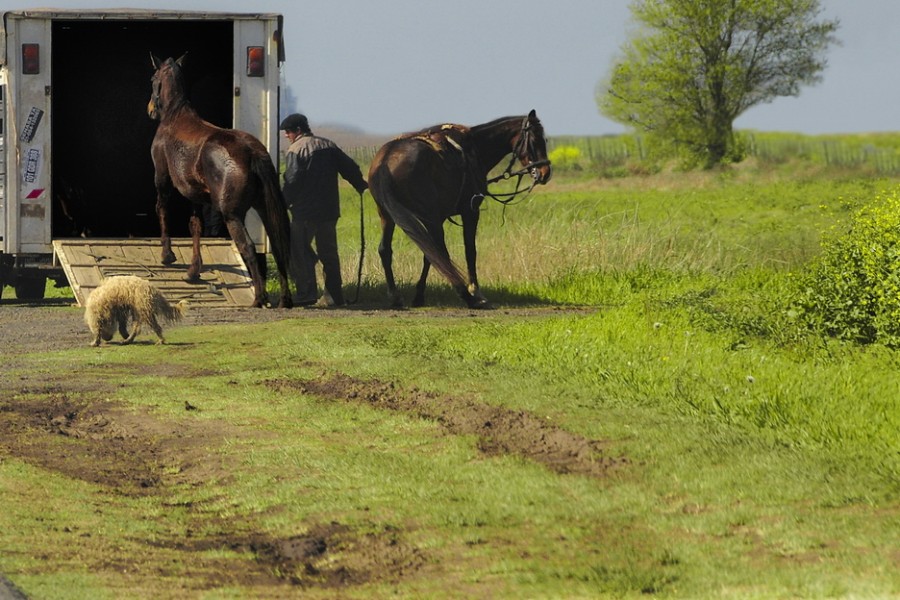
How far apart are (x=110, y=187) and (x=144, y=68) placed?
1.89 metres

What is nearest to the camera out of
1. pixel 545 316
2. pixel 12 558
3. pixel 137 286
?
pixel 12 558

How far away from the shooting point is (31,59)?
1733 cm

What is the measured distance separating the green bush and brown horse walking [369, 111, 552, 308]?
18.4 ft

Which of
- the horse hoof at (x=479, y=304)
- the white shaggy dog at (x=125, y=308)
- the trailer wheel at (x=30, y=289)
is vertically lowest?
the trailer wheel at (x=30, y=289)

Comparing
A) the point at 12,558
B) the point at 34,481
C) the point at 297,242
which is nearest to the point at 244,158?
the point at 297,242

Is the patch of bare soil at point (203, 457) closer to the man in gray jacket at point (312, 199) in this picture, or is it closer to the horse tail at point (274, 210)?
the horse tail at point (274, 210)

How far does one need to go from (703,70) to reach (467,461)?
232 feet

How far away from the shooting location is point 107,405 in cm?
1017

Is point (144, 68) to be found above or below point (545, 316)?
above

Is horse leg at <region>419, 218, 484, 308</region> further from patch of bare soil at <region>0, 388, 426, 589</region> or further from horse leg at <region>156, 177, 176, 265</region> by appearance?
patch of bare soil at <region>0, 388, 426, 589</region>

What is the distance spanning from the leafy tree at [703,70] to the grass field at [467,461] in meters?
62.0

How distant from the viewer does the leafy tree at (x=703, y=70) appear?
245 feet

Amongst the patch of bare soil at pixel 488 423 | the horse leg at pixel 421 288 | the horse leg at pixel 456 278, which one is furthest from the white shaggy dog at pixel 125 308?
the horse leg at pixel 421 288

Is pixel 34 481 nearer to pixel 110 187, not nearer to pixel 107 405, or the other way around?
pixel 107 405
